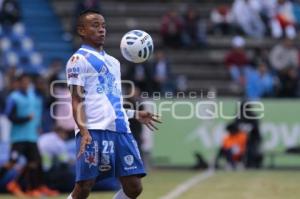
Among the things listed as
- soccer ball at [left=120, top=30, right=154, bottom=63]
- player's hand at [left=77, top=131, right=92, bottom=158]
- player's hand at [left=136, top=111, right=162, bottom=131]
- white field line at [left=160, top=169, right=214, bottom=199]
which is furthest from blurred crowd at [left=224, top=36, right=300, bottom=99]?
player's hand at [left=77, top=131, right=92, bottom=158]

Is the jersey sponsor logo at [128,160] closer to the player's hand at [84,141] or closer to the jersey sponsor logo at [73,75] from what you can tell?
the player's hand at [84,141]

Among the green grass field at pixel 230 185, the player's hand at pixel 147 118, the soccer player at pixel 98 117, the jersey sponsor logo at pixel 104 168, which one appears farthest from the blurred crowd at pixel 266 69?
the jersey sponsor logo at pixel 104 168

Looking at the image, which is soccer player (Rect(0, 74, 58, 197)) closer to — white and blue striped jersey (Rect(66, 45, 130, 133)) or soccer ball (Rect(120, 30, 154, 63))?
soccer ball (Rect(120, 30, 154, 63))

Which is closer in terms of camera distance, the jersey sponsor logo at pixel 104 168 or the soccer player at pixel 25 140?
the jersey sponsor logo at pixel 104 168

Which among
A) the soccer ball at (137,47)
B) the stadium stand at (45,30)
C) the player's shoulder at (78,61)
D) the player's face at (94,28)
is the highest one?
the stadium stand at (45,30)

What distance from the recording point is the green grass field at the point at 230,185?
606 inches

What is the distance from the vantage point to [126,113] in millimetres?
10562

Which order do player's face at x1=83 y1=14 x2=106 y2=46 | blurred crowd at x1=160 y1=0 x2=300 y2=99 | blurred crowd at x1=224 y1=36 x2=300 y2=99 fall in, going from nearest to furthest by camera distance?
player's face at x1=83 y1=14 x2=106 y2=46 → blurred crowd at x1=224 y1=36 x2=300 y2=99 → blurred crowd at x1=160 y1=0 x2=300 y2=99

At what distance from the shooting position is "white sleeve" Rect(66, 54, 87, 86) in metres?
10.0

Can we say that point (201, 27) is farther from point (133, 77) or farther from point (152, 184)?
point (152, 184)

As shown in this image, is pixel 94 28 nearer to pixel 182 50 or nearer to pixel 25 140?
pixel 25 140

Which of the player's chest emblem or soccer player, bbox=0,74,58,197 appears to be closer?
the player's chest emblem

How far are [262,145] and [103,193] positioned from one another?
6606mm

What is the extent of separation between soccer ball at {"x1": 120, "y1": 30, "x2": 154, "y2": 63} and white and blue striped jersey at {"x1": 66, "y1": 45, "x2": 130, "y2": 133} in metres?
0.53
